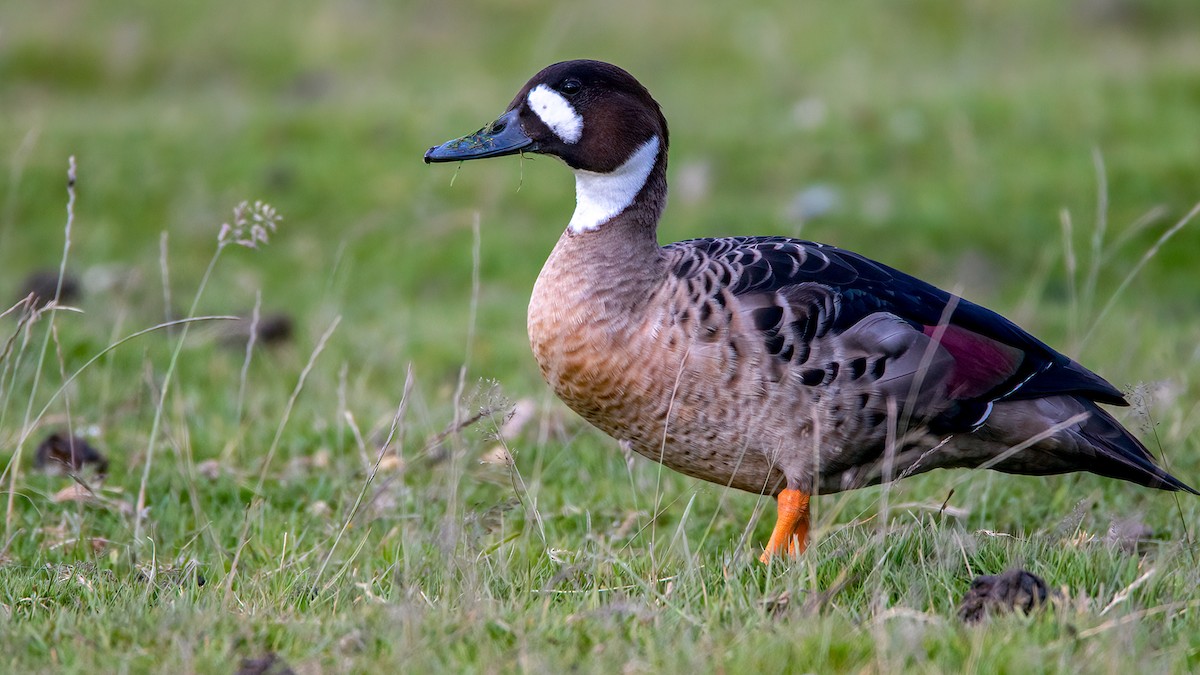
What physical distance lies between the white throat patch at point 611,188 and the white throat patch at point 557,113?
14cm

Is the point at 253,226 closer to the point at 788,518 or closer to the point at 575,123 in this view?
the point at 575,123

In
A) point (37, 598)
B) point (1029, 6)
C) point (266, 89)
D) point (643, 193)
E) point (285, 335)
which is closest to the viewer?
point (37, 598)

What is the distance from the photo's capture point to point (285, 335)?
653 cm

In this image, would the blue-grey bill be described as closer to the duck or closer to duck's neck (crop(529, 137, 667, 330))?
the duck

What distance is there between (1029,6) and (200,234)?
9.05 metres

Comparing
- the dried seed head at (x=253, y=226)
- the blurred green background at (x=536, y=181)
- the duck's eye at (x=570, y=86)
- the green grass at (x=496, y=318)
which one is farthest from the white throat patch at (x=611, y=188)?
the blurred green background at (x=536, y=181)

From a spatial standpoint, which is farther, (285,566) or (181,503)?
(181,503)

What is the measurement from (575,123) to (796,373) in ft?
3.54

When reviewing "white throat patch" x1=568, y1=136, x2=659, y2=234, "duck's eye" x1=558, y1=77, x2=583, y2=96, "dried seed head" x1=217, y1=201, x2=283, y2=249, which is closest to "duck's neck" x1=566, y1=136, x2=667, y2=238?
"white throat patch" x1=568, y1=136, x2=659, y2=234

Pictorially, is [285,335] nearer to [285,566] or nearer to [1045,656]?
[285,566]

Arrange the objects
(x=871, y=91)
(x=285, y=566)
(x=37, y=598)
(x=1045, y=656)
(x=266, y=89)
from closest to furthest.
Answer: (x=1045, y=656) < (x=37, y=598) < (x=285, y=566) < (x=871, y=91) < (x=266, y=89)

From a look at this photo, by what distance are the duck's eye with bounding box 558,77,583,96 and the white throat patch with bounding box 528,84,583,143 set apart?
0.02 metres

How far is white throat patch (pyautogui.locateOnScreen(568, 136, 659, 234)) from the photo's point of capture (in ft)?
13.5

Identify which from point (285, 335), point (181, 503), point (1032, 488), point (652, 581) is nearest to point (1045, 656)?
point (652, 581)
